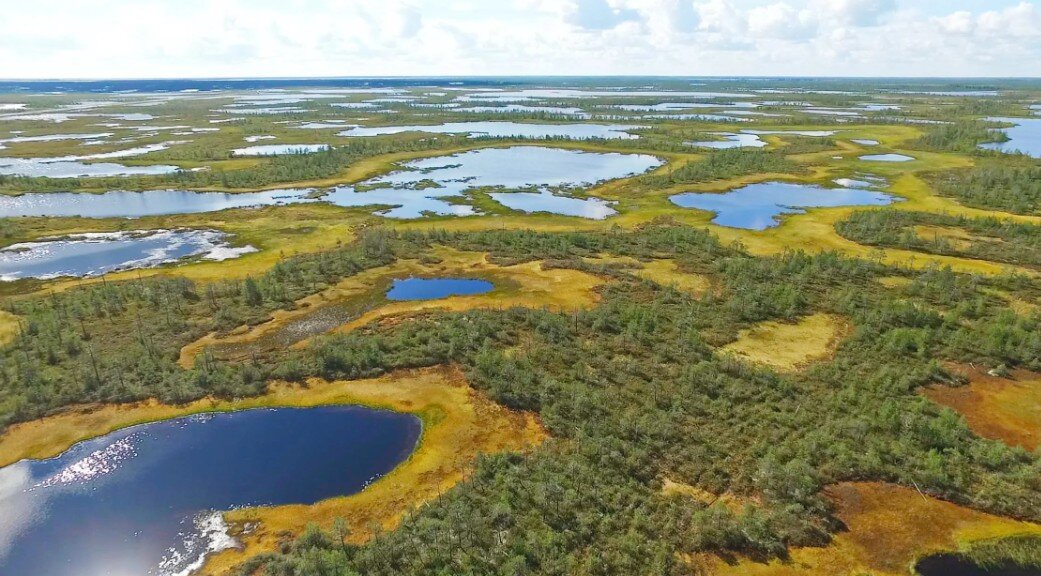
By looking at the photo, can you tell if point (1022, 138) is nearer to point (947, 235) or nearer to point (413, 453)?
point (947, 235)

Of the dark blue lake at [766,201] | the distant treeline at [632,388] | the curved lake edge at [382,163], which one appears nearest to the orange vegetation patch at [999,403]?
the distant treeline at [632,388]

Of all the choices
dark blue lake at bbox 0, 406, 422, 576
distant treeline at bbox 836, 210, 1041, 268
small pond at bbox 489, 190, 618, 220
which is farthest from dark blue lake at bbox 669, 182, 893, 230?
dark blue lake at bbox 0, 406, 422, 576

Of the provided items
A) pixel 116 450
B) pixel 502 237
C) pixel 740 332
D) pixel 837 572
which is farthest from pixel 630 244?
pixel 116 450

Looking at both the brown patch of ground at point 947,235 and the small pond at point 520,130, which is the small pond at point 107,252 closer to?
the brown patch of ground at point 947,235

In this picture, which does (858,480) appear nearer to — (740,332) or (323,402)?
(740,332)

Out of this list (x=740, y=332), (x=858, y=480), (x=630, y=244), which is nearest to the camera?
(x=858, y=480)

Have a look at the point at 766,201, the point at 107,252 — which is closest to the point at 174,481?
the point at 107,252
